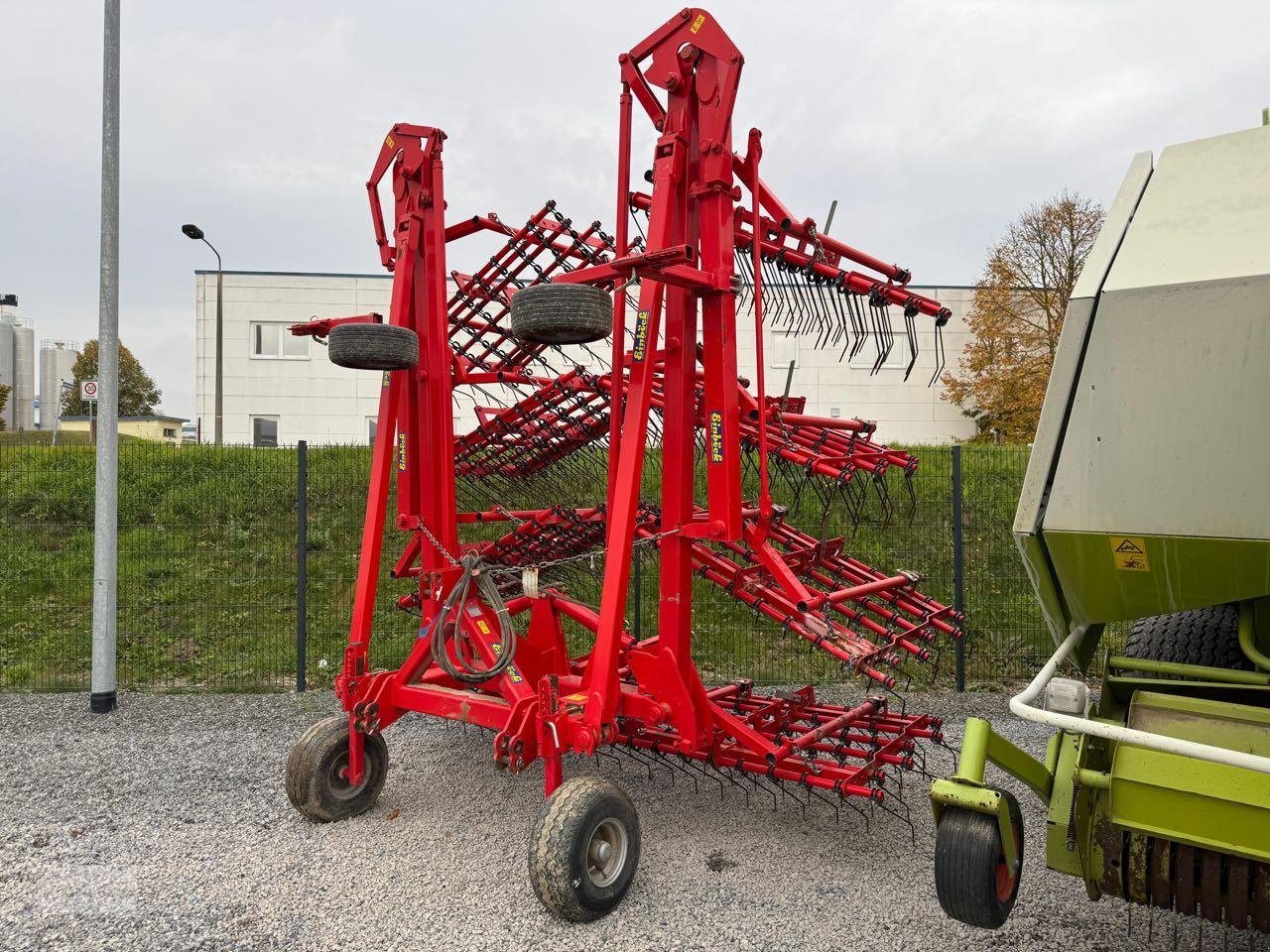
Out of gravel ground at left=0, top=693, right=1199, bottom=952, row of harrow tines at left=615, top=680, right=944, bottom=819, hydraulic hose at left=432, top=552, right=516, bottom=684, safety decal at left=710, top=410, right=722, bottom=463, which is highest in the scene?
safety decal at left=710, top=410, right=722, bottom=463

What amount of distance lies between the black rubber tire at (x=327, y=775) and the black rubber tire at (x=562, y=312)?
85.8 inches

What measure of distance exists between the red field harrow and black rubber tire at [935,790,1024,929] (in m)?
1.52

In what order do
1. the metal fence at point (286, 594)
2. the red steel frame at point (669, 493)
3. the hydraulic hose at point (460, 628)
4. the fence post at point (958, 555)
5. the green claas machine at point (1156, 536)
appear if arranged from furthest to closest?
the metal fence at point (286, 594) → the fence post at point (958, 555) → the hydraulic hose at point (460, 628) → the red steel frame at point (669, 493) → the green claas machine at point (1156, 536)

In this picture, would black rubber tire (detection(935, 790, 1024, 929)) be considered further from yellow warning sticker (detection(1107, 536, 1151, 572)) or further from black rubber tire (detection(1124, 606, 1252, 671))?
black rubber tire (detection(1124, 606, 1252, 671))

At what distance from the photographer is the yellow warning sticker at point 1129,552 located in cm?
243

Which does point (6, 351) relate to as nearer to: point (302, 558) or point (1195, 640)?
point (302, 558)

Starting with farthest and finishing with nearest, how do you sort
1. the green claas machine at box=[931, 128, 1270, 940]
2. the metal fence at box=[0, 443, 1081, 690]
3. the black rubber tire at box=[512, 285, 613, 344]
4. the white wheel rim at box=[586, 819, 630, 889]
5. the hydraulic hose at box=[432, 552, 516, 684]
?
the metal fence at box=[0, 443, 1081, 690], the hydraulic hose at box=[432, 552, 516, 684], the black rubber tire at box=[512, 285, 613, 344], the white wheel rim at box=[586, 819, 630, 889], the green claas machine at box=[931, 128, 1270, 940]

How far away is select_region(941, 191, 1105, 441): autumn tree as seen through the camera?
18203mm

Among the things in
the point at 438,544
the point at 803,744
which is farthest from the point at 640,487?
the point at 803,744

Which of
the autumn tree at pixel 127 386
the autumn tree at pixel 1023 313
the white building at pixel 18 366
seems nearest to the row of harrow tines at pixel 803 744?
the autumn tree at pixel 1023 313

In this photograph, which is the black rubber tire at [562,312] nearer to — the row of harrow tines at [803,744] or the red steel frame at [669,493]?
the red steel frame at [669,493]

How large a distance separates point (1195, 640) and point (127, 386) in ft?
144

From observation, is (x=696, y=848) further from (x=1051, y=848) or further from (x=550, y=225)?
(x=550, y=225)

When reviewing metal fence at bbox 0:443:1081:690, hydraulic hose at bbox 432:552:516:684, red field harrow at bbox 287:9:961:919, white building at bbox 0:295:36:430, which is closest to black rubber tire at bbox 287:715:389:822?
red field harrow at bbox 287:9:961:919
